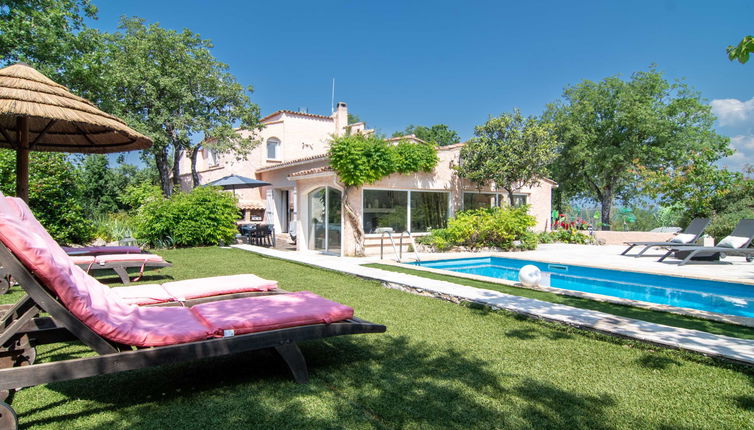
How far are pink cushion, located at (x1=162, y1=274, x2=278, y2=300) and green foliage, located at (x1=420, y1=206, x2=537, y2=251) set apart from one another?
10392mm

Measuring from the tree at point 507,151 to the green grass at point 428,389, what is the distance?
11229mm

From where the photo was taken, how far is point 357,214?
13.7m

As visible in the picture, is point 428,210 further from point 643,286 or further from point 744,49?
point 744,49

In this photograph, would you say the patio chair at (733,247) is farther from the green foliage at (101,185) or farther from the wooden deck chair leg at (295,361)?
the green foliage at (101,185)

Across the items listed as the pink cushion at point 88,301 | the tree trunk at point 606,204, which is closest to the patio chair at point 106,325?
the pink cushion at point 88,301

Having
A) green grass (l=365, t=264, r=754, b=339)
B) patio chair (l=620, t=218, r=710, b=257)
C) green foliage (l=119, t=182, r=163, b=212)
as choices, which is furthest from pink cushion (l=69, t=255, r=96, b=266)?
patio chair (l=620, t=218, r=710, b=257)

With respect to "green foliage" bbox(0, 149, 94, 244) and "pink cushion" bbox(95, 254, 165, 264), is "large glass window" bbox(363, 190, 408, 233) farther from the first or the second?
"green foliage" bbox(0, 149, 94, 244)

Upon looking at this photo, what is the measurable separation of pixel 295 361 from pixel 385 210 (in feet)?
36.6

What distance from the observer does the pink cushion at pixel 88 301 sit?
2762mm

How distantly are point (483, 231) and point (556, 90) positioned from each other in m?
23.4

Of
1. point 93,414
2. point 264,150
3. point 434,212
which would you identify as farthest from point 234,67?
point 93,414

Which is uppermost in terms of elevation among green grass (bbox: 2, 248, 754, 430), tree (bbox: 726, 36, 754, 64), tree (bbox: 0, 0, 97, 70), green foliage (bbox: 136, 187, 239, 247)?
tree (bbox: 0, 0, 97, 70)

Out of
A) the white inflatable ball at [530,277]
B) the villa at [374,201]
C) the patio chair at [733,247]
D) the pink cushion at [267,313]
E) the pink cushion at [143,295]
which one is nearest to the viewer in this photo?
the pink cushion at [267,313]

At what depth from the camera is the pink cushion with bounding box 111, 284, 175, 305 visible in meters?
4.32
